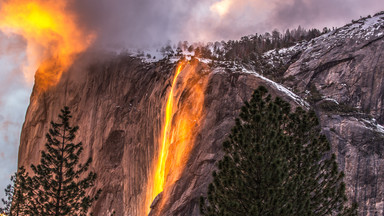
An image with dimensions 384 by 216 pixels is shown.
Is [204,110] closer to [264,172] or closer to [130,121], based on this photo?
[130,121]

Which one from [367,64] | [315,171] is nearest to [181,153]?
[315,171]

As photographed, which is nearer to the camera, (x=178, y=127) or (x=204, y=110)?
(x=204, y=110)

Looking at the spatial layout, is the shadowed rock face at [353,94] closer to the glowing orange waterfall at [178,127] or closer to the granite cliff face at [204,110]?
the granite cliff face at [204,110]

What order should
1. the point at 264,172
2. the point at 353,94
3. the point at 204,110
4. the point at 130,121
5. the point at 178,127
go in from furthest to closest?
the point at 130,121, the point at 353,94, the point at 178,127, the point at 204,110, the point at 264,172

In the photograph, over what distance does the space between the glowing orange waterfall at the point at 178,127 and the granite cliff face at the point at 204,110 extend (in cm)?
25

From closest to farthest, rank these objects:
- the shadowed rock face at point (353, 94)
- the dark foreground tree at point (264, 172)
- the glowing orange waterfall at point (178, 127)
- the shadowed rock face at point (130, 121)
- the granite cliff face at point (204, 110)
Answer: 1. the dark foreground tree at point (264, 172)
2. the shadowed rock face at point (353, 94)
3. the granite cliff face at point (204, 110)
4. the shadowed rock face at point (130, 121)
5. the glowing orange waterfall at point (178, 127)

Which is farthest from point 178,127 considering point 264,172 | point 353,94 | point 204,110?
point 264,172

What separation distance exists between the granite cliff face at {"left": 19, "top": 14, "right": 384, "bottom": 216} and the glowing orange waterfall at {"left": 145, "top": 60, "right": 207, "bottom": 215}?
25 centimetres

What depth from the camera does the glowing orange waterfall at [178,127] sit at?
128ft

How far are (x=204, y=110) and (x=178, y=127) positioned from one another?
293cm

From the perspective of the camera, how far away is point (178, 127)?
1647 inches

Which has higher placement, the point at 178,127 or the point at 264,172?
the point at 178,127

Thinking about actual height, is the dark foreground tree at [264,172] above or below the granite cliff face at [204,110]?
below

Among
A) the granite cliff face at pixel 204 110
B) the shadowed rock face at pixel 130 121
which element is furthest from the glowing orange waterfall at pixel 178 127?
the shadowed rock face at pixel 130 121
